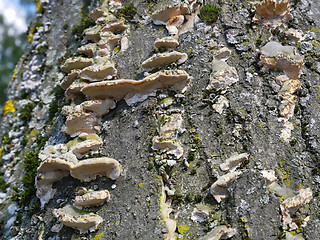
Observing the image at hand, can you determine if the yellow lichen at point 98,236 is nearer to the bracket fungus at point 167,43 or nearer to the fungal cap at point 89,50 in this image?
the bracket fungus at point 167,43

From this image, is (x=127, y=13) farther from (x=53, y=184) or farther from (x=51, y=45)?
(x=53, y=184)

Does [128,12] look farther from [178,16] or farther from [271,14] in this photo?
[271,14]

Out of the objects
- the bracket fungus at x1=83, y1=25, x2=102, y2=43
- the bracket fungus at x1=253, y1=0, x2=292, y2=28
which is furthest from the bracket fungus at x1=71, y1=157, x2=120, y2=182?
the bracket fungus at x1=253, y1=0, x2=292, y2=28

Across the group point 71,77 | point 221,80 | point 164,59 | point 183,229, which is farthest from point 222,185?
point 71,77

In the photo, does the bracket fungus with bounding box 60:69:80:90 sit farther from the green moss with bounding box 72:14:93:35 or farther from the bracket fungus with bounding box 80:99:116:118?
the green moss with bounding box 72:14:93:35

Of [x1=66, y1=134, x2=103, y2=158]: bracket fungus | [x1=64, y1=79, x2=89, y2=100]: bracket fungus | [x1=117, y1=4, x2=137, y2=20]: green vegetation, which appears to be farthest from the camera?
[x1=117, y1=4, x2=137, y2=20]: green vegetation

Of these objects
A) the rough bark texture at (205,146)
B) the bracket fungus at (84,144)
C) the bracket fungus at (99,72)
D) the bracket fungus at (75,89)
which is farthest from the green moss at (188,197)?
the bracket fungus at (75,89)
